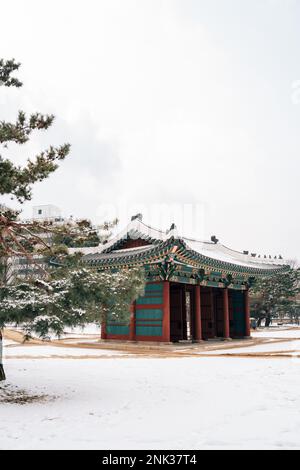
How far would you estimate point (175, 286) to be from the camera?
26500mm

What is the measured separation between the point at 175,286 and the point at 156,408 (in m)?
19.0

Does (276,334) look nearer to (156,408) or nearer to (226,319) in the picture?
(226,319)

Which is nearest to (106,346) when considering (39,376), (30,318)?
(39,376)

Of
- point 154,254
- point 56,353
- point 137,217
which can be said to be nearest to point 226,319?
point 154,254

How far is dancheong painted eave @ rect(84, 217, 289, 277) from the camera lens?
21.4 m

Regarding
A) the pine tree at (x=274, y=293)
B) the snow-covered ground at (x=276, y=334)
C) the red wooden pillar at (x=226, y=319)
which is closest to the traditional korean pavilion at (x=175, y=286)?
the red wooden pillar at (x=226, y=319)

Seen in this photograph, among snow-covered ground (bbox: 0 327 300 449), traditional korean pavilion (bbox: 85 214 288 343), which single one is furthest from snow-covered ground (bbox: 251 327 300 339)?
snow-covered ground (bbox: 0 327 300 449)

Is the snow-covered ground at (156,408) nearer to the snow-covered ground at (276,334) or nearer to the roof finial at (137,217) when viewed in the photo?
the roof finial at (137,217)

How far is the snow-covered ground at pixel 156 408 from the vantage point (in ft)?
18.4

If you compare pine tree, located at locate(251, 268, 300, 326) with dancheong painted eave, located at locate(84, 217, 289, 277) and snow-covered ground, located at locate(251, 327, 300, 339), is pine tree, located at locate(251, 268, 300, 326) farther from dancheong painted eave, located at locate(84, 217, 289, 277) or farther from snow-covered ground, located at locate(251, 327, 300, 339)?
dancheong painted eave, located at locate(84, 217, 289, 277)

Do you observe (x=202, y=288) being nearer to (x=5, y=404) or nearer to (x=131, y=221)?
(x=131, y=221)

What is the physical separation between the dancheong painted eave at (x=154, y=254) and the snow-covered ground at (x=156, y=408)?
893cm

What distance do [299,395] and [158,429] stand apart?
12.5 feet

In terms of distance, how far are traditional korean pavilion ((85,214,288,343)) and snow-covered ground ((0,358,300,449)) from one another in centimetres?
771
